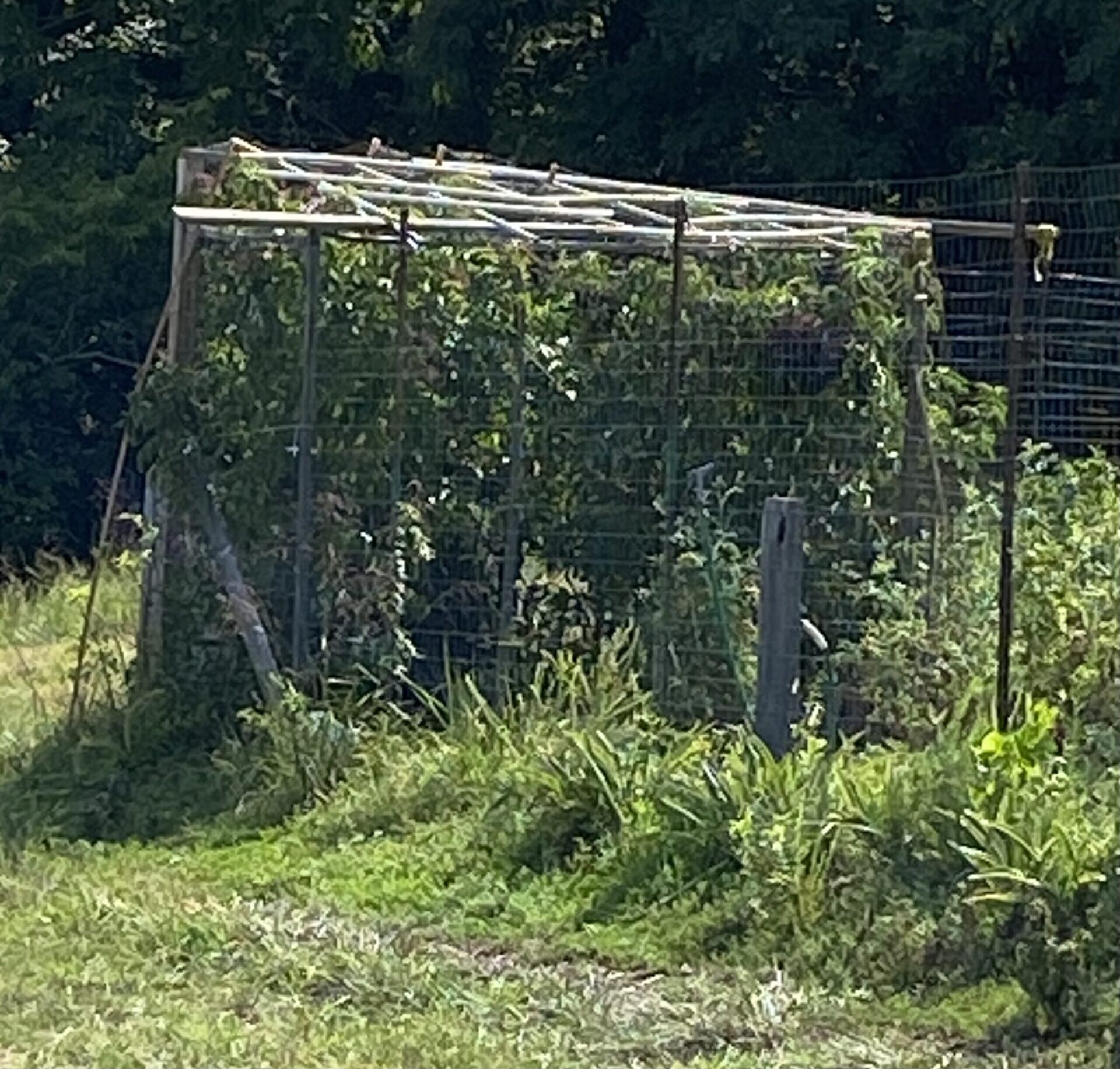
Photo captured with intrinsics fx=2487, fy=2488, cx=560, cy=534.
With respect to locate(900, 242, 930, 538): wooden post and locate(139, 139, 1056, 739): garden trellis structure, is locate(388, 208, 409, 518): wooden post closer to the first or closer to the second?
locate(139, 139, 1056, 739): garden trellis structure

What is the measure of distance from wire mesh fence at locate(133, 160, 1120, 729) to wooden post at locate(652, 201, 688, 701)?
0.6 inches

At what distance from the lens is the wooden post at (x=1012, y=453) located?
24.8ft

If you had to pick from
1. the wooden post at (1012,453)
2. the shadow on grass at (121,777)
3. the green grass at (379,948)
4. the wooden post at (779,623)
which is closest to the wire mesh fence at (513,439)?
the shadow on grass at (121,777)

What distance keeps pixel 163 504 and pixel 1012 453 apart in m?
4.03

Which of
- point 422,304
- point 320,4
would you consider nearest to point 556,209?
point 422,304

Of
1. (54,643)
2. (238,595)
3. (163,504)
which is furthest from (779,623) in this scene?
(54,643)

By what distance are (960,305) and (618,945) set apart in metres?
7.78

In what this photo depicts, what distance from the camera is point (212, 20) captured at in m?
22.8

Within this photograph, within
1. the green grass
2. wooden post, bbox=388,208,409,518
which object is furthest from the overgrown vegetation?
wooden post, bbox=388,208,409,518

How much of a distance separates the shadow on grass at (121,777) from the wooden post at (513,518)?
1114 mm

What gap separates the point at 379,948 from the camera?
7.28 m

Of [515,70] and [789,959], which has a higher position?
[515,70]

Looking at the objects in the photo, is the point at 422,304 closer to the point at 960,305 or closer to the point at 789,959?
the point at 789,959

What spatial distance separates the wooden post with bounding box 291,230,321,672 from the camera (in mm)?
9812
